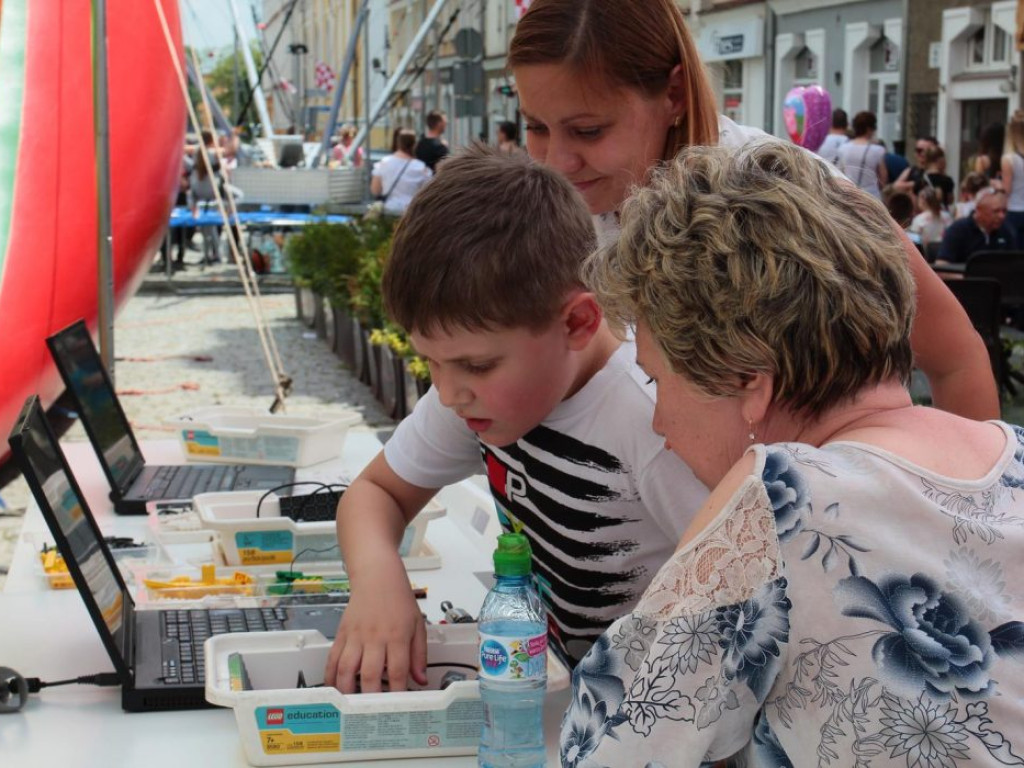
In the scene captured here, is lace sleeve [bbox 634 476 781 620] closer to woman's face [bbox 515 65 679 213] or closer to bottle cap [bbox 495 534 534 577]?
bottle cap [bbox 495 534 534 577]

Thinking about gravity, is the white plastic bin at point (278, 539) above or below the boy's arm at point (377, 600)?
below

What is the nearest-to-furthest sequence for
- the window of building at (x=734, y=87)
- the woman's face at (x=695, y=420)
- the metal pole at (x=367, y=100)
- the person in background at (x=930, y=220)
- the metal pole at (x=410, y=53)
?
the woman's face at (x=695, y=420) → the person in background at (x=930, y=220) → the metal pole at (x=410, y=53) → the metal pole at (x=367, y=100) → the window of building at (x=734, y=87)

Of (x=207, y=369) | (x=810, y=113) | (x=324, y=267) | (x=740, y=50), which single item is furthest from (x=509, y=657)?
(x=740, y=50)

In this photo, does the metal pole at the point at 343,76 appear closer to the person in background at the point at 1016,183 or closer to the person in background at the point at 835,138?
the person in background at the point at 835,138

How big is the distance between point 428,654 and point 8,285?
3710 millimetres

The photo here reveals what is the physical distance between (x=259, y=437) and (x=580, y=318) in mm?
1652

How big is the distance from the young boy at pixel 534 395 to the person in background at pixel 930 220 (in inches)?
327

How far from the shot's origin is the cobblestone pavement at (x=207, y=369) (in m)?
7.37

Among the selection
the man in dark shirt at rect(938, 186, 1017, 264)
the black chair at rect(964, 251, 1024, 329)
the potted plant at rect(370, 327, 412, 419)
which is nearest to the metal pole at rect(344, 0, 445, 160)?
the man in dark shirt at rect(938, 186, 1017, 264)

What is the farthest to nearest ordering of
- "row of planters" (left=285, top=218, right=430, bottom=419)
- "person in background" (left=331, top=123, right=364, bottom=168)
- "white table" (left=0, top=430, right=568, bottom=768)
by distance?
"person in background" (left=331, top=123, right=364, bottom=168) < "row of planters" (left=285, top=218, right=430, bottom=419) < "white table" (left=0, top=430, right=568, bottom=768)

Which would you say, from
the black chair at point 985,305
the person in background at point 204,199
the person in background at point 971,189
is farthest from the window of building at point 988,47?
the black chair at point 985,305

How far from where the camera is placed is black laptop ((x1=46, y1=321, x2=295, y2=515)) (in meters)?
2.93

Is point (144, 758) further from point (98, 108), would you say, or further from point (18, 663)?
point (98, 108)

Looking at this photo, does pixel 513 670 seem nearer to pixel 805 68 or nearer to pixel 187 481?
pixel 187 481
